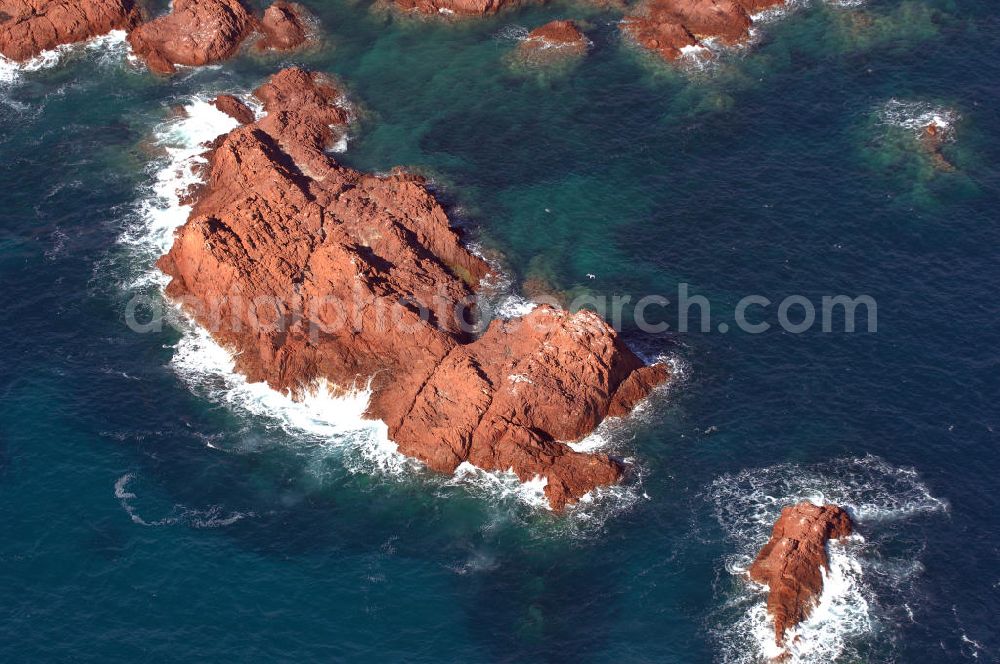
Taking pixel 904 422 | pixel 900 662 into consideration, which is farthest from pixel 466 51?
pixel 900 662

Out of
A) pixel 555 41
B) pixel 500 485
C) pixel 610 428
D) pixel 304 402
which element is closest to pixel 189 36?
pixel 555 41

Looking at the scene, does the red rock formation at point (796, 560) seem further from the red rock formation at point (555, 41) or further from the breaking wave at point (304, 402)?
the red rock formation at point (555, 41)

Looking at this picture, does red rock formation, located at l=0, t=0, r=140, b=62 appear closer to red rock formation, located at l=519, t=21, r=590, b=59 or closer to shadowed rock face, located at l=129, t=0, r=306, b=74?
shadowed rock face, located at l=129, t=0, r=306, b=74

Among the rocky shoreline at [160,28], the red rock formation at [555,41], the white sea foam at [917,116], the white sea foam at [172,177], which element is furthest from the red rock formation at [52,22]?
the white sea foam at [917,116]

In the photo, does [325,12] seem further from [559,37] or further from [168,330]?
[168,330]

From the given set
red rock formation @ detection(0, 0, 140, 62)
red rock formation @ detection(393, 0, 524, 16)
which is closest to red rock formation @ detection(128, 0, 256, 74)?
red rock formation @ detection(0, 0, 140, 62)
